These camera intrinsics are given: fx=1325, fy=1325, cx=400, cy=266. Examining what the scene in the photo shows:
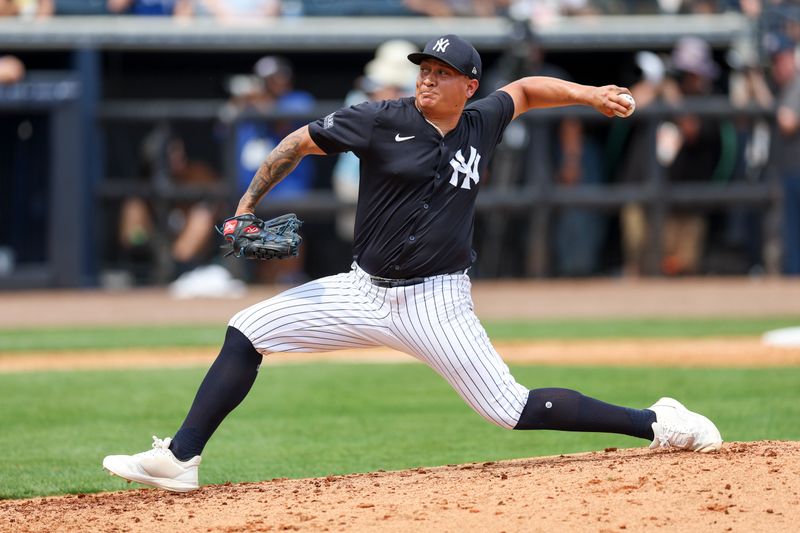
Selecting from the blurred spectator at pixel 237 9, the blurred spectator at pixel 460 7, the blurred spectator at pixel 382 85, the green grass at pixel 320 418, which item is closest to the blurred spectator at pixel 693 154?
Answer: the blurred spectator at pixel 460 7

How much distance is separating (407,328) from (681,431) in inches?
42.5

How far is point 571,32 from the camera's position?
1459 centimetres

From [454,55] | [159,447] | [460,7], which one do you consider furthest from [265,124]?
[159,447]

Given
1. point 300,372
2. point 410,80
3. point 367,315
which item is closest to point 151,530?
point 367,315

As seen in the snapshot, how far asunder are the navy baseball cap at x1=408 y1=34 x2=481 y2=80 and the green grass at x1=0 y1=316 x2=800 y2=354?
6242 millimetres

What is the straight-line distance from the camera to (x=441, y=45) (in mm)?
4539

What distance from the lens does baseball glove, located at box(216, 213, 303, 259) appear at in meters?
4.43

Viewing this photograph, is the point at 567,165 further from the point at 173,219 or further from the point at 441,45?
the point at 441,45

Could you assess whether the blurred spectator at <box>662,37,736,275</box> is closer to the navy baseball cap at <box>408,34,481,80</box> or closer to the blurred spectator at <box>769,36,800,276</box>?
the blurred spectator at <box>769,36,800,276</box>

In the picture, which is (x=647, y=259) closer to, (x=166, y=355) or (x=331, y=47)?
(x=331, y=47)

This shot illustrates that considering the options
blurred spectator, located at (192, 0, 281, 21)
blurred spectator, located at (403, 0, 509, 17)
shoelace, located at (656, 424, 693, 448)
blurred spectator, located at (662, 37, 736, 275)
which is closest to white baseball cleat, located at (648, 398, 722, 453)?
shoelace, located at (656, 424, 693, 448)

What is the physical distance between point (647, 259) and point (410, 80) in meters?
3.46

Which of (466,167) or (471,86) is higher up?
(471,86)

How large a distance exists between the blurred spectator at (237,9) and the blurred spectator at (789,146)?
5.50 m
